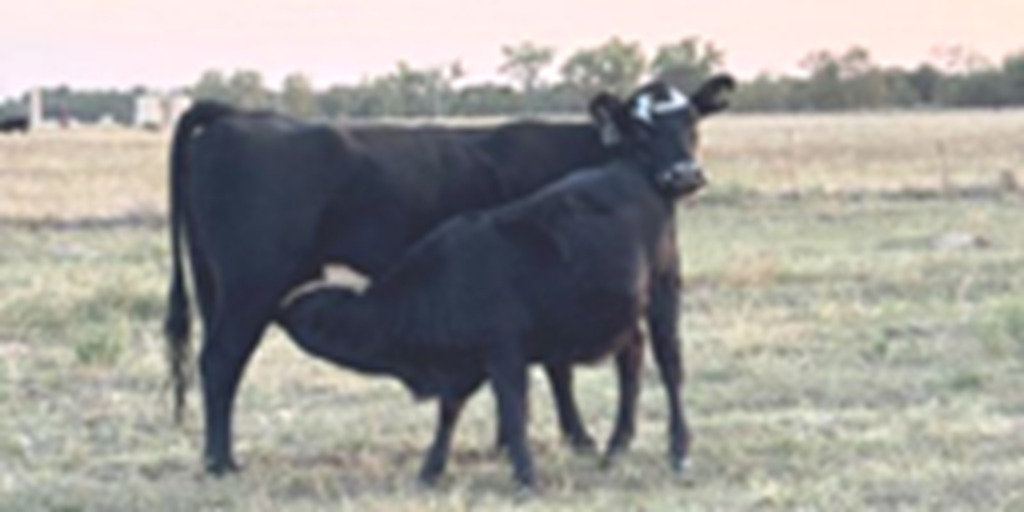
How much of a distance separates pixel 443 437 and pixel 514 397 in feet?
1.66

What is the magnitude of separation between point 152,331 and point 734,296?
5.13 meters

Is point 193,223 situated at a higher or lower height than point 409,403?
higher

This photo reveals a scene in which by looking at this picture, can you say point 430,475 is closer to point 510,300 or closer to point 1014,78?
point 510,300

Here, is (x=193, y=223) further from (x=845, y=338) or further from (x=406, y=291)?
(x=845, y=338)

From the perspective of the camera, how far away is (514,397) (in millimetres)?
8719

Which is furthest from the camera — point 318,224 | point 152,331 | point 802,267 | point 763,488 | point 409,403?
point 802,267

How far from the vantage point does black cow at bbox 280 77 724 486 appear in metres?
8.71

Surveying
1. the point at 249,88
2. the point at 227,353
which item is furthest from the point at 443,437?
the point at 249,88

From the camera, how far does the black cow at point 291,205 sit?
9.32 metres

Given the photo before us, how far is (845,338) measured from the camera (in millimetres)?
13359

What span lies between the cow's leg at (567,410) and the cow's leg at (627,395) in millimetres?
179

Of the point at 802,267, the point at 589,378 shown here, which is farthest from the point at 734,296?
the point at 589,378

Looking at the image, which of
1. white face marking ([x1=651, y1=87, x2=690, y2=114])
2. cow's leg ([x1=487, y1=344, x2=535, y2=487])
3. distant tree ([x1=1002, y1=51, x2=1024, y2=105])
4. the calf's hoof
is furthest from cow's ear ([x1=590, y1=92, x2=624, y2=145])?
distant tree ([x1=1002, y1=51, x2=1024, y2=105])

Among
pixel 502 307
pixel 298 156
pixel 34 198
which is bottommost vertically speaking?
pixel 34 198
